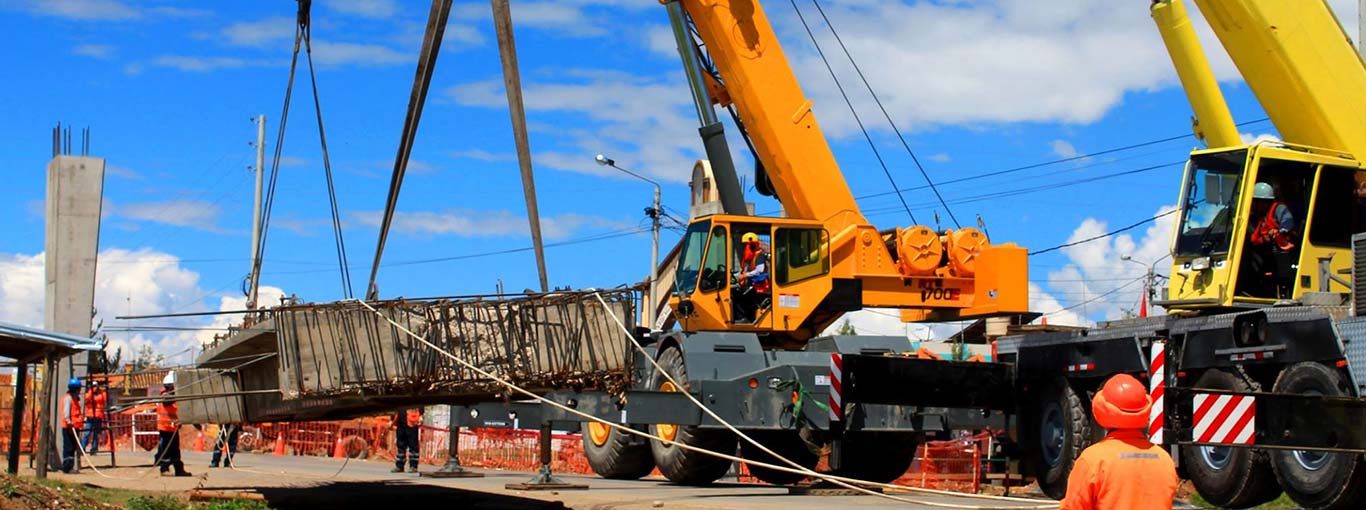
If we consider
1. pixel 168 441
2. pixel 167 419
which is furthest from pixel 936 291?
pixel 167 419

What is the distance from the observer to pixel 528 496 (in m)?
17.7

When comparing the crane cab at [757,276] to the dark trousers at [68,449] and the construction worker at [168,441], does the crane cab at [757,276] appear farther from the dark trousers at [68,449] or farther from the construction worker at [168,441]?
the dark trousers at [68,449]

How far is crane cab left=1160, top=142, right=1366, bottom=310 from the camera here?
42.2ft

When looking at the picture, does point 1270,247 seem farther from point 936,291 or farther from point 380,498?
point 380,498

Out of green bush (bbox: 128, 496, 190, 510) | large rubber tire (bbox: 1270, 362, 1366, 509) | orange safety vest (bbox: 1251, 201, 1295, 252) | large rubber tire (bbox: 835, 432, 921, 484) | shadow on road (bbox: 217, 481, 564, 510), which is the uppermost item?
orange safety vest (bbox: 1251, 201, 1295, 252)

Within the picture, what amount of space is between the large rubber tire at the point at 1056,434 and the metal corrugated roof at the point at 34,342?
10650 mm

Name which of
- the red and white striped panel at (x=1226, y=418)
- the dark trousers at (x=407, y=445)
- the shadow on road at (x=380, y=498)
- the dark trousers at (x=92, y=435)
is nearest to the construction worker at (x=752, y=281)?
the shadow on road at (x=380, y=498)

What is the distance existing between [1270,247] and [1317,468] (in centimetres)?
240

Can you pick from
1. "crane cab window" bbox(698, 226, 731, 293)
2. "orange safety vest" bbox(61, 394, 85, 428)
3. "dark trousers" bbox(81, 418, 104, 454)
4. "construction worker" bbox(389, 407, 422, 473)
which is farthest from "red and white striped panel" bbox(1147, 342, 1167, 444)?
"dark trousers" bbox(81, 418, 104, 454)

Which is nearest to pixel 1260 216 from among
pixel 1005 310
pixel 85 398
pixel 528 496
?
pixel 1005 310

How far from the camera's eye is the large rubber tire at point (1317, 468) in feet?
35.8

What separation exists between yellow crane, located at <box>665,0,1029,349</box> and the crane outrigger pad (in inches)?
137

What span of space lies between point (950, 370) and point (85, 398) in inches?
703

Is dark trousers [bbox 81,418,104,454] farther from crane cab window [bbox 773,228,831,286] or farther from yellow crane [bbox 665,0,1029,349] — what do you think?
crane cab window [bbox 773,228,831,286]
